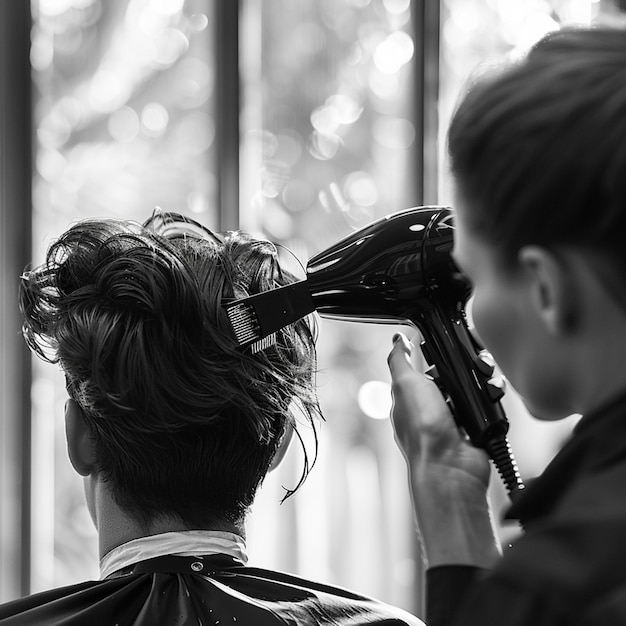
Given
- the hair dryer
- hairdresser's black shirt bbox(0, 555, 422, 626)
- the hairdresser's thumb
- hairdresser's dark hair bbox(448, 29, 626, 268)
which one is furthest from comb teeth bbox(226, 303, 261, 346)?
hairdresser's dark hair bbox(448, 29, 626, 268)

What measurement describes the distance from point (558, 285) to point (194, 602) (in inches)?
23.2

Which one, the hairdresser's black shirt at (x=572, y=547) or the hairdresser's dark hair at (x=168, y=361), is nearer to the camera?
the hairdresser's black shirt at (x=572, y=547)

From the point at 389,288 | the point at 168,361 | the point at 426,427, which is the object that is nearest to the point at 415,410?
the point at 426,427

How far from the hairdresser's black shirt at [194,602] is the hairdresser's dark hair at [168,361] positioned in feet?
0.18

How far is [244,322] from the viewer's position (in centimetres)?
93

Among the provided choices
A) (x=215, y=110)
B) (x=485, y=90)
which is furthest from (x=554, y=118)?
(x=215, y=110)

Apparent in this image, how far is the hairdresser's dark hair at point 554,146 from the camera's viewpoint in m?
0.52

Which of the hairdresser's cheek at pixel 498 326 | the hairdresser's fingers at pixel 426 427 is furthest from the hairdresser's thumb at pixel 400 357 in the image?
the hairdresser's cheek at pixel 498 326

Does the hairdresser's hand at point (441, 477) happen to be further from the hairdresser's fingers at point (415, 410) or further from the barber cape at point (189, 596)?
the barber cape at point (189, 596)

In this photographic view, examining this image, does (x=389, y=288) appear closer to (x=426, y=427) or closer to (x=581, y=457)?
(x=426, y=427)

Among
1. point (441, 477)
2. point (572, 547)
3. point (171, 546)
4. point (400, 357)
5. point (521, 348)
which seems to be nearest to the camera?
point (572, 547)

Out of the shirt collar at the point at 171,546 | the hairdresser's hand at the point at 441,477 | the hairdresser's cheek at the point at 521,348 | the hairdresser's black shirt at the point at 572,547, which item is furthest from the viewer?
the shirt collar at the point at 171,546

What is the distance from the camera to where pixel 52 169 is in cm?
264

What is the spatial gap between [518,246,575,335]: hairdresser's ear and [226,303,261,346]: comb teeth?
1.33ft
